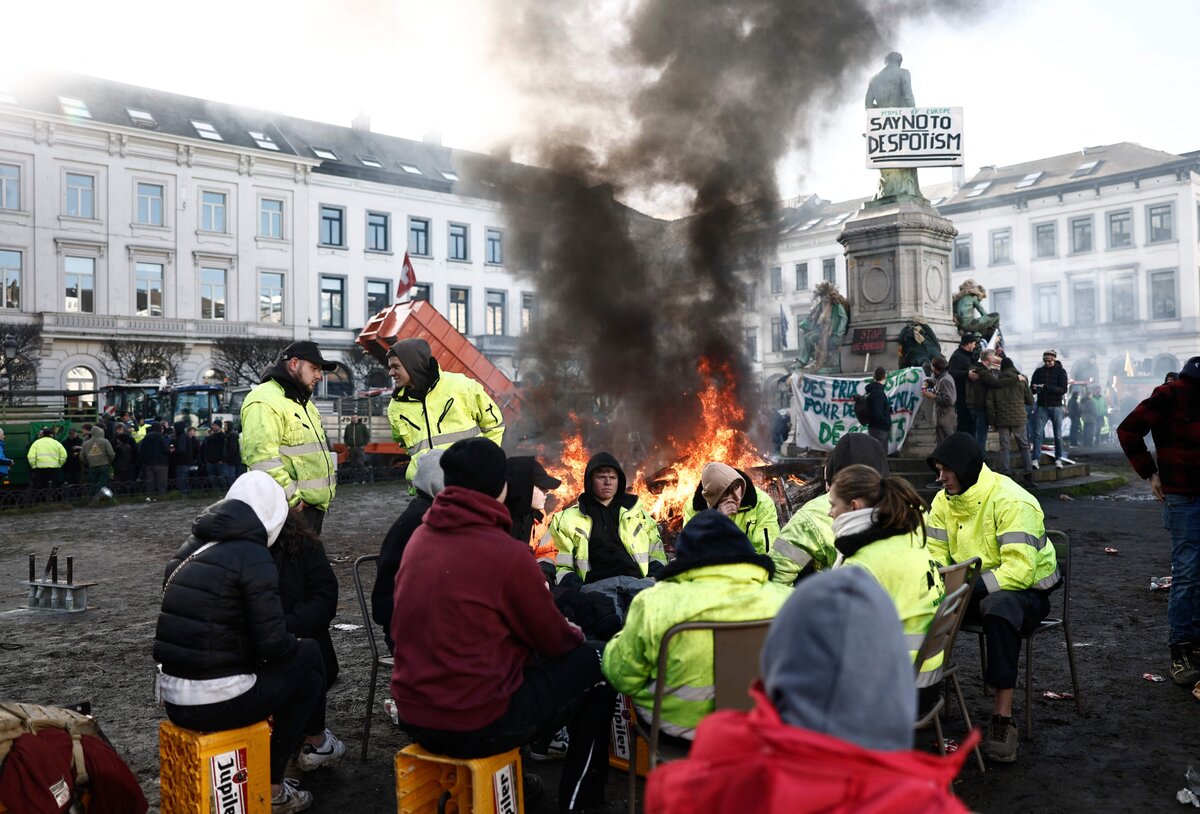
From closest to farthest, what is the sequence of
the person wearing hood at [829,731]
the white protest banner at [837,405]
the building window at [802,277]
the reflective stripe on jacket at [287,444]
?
the person wearing hood at [829,731] → the reflective stripe on jacket at [287,444] → the white protest banner at [837,405] → the building window at [802,277]

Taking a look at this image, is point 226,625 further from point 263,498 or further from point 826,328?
point 826,328

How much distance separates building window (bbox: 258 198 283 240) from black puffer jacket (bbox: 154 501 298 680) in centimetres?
4064

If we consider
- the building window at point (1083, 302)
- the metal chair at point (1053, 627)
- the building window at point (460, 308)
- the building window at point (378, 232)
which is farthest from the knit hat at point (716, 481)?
the building window at point (1083, 302)

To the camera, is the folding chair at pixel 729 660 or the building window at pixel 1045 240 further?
the building window at pixel 1045 240

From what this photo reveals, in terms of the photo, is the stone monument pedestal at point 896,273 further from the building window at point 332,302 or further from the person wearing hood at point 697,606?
the building window at point 332,302

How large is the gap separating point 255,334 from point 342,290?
510cm

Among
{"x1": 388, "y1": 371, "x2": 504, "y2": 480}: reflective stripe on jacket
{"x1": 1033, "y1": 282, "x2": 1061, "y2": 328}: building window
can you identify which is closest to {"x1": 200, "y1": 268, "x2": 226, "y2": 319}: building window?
{"x1": 388, "y1": 371, "x2": 504, "y2": 480}: reflective stripe on jacket

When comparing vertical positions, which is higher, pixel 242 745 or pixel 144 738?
pixel 242 745

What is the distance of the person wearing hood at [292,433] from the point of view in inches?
221

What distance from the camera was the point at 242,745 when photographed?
3.57 meters

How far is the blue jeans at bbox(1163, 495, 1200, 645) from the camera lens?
525cm

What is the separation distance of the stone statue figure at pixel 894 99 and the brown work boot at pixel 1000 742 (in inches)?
529

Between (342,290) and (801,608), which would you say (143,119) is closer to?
(342,290)

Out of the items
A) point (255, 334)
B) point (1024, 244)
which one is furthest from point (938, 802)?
point (1024, 244)
